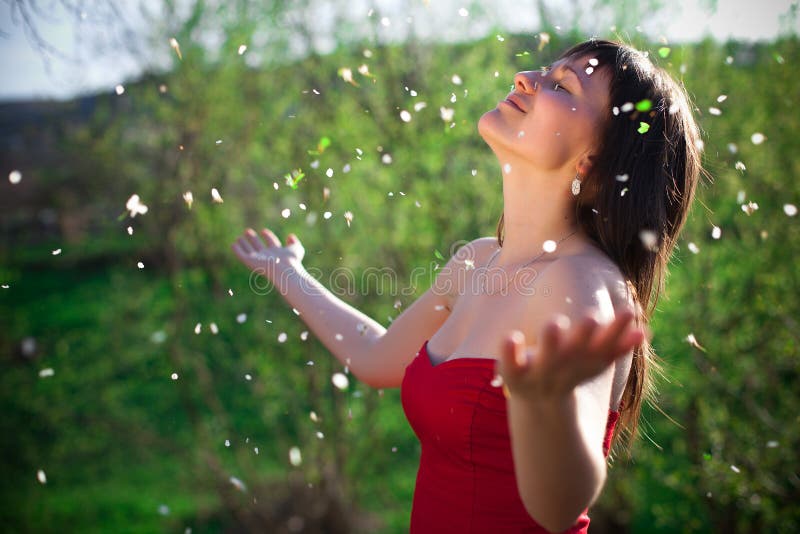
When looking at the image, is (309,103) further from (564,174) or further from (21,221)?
(21,221)

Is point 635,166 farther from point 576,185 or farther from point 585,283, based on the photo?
point 585,283

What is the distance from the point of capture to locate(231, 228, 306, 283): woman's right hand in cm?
234

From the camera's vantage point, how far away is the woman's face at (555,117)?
1.75 m

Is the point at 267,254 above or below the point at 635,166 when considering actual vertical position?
below

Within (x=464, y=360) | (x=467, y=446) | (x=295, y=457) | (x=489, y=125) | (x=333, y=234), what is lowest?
(x=295, y=457)

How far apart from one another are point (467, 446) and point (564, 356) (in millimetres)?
718

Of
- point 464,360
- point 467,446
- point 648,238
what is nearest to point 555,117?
point 648,238

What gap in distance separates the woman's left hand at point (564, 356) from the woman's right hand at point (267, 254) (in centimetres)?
135

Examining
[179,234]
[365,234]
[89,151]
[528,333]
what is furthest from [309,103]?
[528,333]

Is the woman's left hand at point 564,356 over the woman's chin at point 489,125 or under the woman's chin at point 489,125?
over

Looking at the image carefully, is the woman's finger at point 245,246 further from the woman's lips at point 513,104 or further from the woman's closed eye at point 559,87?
the woman's closed eye at point 559,87

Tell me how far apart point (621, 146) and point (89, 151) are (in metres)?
4.47

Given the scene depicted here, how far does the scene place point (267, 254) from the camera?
238 cm

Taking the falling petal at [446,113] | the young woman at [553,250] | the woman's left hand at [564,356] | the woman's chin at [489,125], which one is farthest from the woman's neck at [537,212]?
the falling petal at [446,113]
